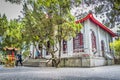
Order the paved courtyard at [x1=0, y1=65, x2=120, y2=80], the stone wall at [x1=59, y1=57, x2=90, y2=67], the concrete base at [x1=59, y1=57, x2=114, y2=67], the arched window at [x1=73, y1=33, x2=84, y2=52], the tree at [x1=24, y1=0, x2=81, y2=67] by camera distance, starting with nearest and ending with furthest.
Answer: the paved courtyard at [x1=0, y1=65, x2=120, y2=80], the tree at [x1=24, y1=0, x2=81, y2=67], the concrete base at [x1=59, y1=57, x2=114, y2=67], the stone wall at [x1=59, y1=57, x2=90, y2=67], the arched window at [x1=73, y1=33, x2=84, y2=52]

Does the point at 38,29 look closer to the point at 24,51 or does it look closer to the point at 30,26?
the point at 30,26

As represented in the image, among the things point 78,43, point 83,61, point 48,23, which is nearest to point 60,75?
point 48,23

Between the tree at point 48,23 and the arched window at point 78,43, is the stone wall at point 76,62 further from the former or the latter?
the tree at point 48,23

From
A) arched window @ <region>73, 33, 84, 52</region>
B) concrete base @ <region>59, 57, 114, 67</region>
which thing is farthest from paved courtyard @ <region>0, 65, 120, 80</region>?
arched window @ <region>73, 33, 84, 52</region>

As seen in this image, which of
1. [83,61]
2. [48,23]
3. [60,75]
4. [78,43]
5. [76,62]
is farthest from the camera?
[78,43]

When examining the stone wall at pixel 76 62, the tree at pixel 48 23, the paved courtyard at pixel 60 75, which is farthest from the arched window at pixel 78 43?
the paved courtyard at pixel 60 75

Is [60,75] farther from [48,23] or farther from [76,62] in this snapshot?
[76,62]

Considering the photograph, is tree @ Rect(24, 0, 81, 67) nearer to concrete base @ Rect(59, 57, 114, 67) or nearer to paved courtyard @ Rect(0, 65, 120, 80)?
concrete base @ Rect(59, 57, 114, 67)

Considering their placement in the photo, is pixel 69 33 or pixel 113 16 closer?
pixel 113 16

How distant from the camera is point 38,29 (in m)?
15.1

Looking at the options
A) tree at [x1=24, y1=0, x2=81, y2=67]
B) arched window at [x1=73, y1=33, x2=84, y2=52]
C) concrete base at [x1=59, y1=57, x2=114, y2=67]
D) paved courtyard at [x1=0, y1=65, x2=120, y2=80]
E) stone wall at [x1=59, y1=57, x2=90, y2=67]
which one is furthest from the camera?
arched window at [x1=73, y1=33, x2=84, y2=52]

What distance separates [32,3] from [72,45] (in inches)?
290

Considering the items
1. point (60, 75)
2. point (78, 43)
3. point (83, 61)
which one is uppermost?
point (78, 43)

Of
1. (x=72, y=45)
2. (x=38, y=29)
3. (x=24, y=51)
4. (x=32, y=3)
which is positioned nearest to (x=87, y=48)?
(x=72, y=45)
